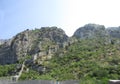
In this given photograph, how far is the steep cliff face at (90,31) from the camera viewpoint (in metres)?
163

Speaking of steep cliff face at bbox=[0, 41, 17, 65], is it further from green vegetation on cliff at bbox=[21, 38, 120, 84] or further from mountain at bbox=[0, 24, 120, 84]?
green vegetation on cliff at bbox=[21, 38, 120, 84]

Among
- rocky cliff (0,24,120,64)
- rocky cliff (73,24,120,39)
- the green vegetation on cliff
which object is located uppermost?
rocky cliff (73,24,120,39)

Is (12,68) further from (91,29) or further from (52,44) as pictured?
(91,29)

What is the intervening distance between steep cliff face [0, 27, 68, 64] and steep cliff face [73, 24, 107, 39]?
2261cm

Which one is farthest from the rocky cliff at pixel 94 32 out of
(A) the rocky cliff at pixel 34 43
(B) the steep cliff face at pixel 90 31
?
(A) the rocky cliff at pixel 34 43

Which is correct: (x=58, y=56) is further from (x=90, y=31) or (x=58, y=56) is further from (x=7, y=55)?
(x=90, y=31)

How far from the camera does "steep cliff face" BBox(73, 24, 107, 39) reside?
163000 millimetres

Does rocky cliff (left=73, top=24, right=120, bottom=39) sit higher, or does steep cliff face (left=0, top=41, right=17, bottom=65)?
rocky cliff (left=73, top=24, right=120, bottom=39)

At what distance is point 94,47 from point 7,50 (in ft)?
137

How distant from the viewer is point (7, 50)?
5655 inches

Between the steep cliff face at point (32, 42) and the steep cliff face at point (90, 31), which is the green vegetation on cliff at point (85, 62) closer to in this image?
the steep cliff face at point (32, 42)

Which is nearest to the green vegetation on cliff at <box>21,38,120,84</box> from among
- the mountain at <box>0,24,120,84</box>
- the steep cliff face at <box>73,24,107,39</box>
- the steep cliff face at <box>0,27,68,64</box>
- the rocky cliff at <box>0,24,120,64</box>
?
the mountain at <box>0,24,120,84</box>

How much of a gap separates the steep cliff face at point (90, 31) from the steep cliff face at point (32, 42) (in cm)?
2261

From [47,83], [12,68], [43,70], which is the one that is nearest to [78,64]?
[43,70]
